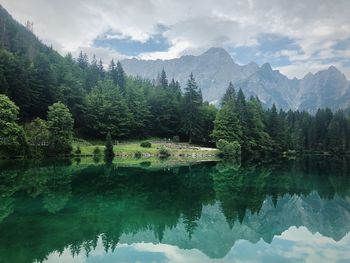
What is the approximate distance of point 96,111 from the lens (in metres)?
81.9

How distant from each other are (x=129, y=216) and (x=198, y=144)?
236 ft

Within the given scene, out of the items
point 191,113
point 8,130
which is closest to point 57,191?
point 8,130

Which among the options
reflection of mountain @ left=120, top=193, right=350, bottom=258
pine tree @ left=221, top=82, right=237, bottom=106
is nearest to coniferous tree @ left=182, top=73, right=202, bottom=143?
pine tree @ left=221, top=82, right=237, bottom=106

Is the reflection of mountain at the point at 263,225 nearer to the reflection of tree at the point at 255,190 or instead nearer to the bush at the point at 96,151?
the reflection of tree at the point at 255,190

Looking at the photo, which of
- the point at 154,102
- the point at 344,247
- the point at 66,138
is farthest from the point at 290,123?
the point at 344,247

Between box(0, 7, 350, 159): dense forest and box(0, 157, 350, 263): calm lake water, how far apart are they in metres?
27.1

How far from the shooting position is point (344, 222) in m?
22.3

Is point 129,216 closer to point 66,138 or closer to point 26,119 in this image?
point 66,138

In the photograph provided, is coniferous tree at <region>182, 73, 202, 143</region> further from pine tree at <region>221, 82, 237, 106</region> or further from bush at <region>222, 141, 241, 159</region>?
bush at <region>222, 141, 241, 159</region>

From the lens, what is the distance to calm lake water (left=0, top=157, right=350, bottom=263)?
48.3 feet

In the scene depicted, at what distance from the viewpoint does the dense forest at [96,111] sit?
61.8 meters

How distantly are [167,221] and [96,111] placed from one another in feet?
214

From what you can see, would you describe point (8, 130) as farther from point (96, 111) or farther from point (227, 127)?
point (227, 127)

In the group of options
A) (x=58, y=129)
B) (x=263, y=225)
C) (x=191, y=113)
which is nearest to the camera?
(x=263, y=225)
